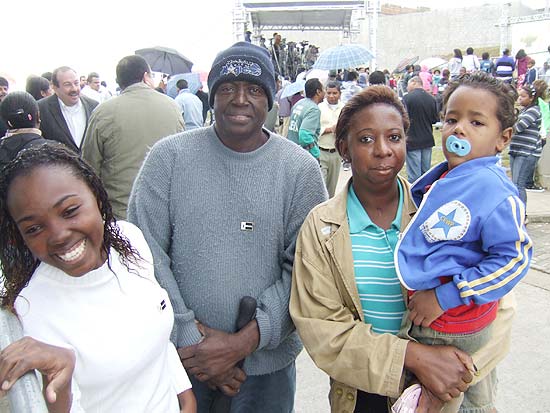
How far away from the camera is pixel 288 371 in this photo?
217cm

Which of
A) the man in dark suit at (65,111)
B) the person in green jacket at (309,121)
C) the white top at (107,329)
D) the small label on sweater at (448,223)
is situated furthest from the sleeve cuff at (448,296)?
the person in green jacket at (309,121)

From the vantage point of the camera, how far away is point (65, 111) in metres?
5.19

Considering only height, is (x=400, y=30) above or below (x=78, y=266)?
above

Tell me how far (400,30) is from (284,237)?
4081cm

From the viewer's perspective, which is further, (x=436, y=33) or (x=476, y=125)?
(x=436, y=33)

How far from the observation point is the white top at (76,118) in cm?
516

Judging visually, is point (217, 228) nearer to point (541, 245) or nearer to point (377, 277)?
point (377, 277)

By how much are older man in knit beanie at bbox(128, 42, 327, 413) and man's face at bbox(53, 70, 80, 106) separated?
376cm

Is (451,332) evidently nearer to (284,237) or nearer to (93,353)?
(284,237)

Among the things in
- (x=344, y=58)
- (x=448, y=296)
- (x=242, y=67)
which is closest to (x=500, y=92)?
(x=448, y=296)

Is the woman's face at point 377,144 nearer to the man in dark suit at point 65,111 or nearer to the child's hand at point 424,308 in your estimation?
the child's hand at point 424,308

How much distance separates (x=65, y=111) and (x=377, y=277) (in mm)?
4536

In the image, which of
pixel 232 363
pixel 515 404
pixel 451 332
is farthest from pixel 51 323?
pixel 515 404

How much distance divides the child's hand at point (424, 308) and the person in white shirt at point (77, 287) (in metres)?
0.82
